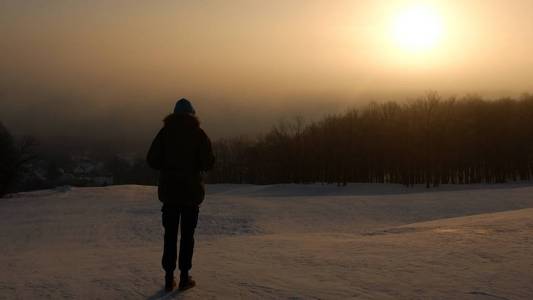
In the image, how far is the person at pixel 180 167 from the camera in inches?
286

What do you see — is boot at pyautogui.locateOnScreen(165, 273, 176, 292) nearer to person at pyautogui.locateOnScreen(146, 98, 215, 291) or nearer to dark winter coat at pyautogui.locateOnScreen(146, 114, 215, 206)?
person at pyautogui.locateOnScreen(146, 98, 215, 291)

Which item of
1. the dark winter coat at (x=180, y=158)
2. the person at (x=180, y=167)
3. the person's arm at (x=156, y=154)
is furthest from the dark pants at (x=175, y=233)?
the person's arm at (x=156, y=154)

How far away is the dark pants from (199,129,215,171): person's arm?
583 millimetres

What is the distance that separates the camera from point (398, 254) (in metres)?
9.75

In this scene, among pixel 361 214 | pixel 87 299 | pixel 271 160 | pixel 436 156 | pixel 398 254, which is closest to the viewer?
pixel 87 299

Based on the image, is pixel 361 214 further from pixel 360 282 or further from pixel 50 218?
pixel 360 282

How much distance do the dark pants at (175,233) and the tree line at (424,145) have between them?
64.3 m

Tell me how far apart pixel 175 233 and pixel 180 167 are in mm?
948

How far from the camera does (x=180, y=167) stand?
727 centimetres

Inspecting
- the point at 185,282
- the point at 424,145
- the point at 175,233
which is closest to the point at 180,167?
the point at 175,233

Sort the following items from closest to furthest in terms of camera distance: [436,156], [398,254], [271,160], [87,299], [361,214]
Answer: [87,299] < [398,254] < [361,214] < [436,156] < [271,160]

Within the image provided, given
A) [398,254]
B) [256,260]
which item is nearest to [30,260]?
[256,260]

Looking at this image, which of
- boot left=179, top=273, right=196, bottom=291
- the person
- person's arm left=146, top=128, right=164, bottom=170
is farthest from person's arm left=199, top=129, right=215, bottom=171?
boot left=179, top=273, right=196, bottom=291

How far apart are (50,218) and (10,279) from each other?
2418cm
